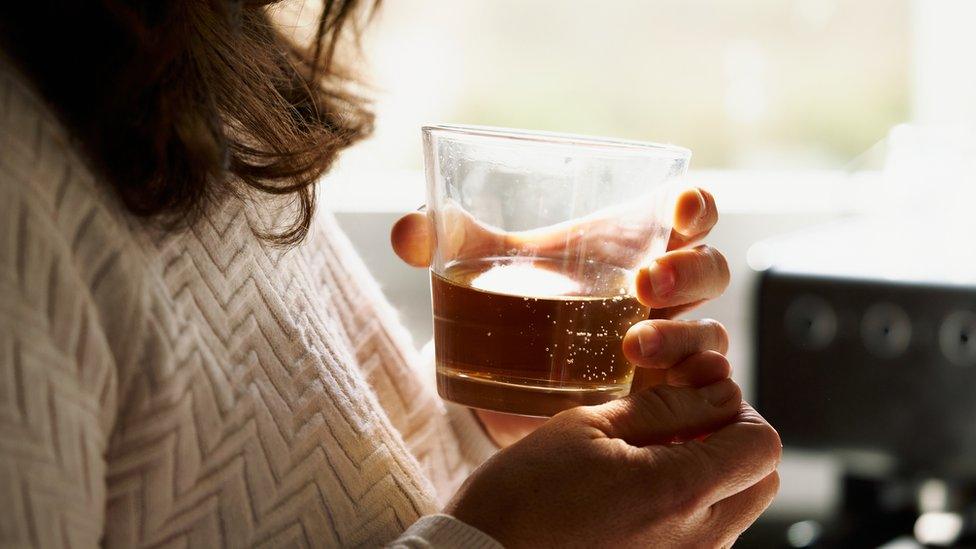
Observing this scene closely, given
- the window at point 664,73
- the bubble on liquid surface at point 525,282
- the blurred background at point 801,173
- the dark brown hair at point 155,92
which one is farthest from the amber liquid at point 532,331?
the window at point 664,73

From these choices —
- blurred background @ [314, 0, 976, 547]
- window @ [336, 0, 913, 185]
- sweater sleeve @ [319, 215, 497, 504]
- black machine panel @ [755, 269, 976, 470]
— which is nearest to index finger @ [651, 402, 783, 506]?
sweater sleeve @ [319, 215, 497, 504]

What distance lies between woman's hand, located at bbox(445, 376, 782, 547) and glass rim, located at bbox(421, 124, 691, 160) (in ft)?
0.46

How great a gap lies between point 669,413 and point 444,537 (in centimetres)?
15

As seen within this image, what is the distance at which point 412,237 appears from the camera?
67 cm

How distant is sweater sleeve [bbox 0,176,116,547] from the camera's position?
1.15 ft

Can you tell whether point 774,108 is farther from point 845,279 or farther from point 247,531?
point 247,531

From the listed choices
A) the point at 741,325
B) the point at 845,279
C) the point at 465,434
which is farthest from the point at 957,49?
the point at 465,434

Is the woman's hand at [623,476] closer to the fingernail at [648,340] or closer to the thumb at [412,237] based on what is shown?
the fingernail at [648,340]

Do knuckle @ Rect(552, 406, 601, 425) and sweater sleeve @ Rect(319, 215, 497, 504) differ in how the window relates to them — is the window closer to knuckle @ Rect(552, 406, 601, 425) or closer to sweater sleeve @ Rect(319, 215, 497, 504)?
sweater sleeve @ Rect(319, 215, 497, 504)

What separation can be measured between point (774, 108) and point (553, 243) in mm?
1469

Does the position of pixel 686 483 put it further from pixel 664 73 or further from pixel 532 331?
pixel 664 73

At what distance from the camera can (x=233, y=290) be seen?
0.50m

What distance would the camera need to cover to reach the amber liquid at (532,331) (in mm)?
490

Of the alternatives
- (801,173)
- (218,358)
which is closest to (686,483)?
(218,358)
